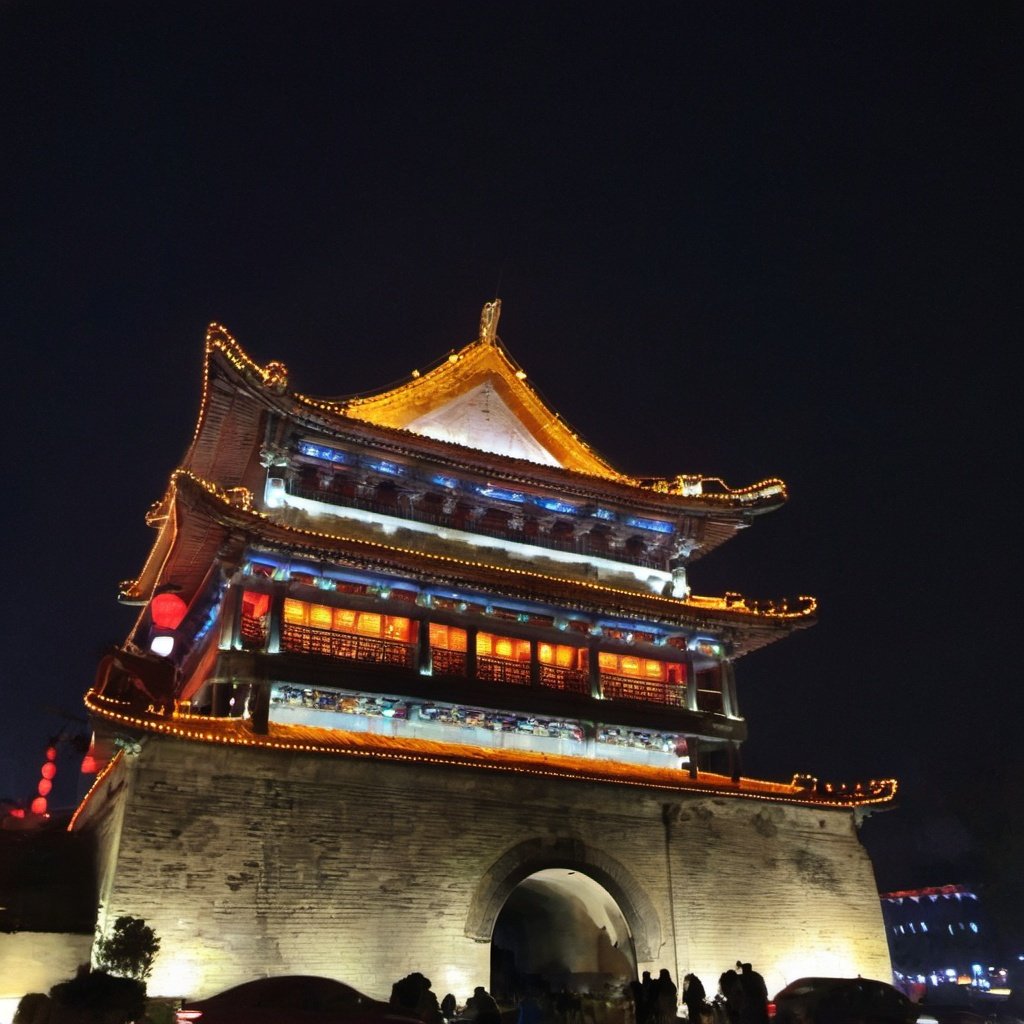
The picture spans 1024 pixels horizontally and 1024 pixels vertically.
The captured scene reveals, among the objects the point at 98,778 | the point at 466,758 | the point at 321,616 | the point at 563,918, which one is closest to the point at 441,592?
the point at 321,616

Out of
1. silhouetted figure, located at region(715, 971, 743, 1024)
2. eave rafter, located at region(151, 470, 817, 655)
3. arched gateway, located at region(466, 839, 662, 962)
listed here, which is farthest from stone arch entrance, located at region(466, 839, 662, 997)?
eave rafter, located at region(151, 470, 817, 655)

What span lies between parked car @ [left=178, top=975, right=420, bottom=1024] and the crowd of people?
1.73 ft

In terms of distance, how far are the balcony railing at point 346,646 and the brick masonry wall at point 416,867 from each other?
2.38 m

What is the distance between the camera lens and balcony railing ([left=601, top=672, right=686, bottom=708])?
2088 cm

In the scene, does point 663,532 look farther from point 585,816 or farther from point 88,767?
point 88,767

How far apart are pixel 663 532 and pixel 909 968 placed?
43.1m

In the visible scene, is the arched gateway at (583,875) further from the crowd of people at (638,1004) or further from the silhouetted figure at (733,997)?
the silhouetted figure at (733,997)

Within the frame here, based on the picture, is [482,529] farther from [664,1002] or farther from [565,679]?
[664,1002]

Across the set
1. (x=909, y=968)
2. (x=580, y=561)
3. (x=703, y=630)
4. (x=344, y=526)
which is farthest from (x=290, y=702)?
(x=909, y=968)

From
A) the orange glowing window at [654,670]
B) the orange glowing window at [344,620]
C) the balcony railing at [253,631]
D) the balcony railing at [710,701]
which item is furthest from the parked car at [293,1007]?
the balcony railing at [710,701]

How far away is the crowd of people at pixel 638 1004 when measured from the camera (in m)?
11.5

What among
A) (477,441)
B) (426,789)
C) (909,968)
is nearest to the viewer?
(426,789)

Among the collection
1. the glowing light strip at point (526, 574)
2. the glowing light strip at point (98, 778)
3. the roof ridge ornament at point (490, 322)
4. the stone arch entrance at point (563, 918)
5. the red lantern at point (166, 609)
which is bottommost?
the stone arch entrance at point (563, 918)

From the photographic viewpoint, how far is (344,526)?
20234 mm
